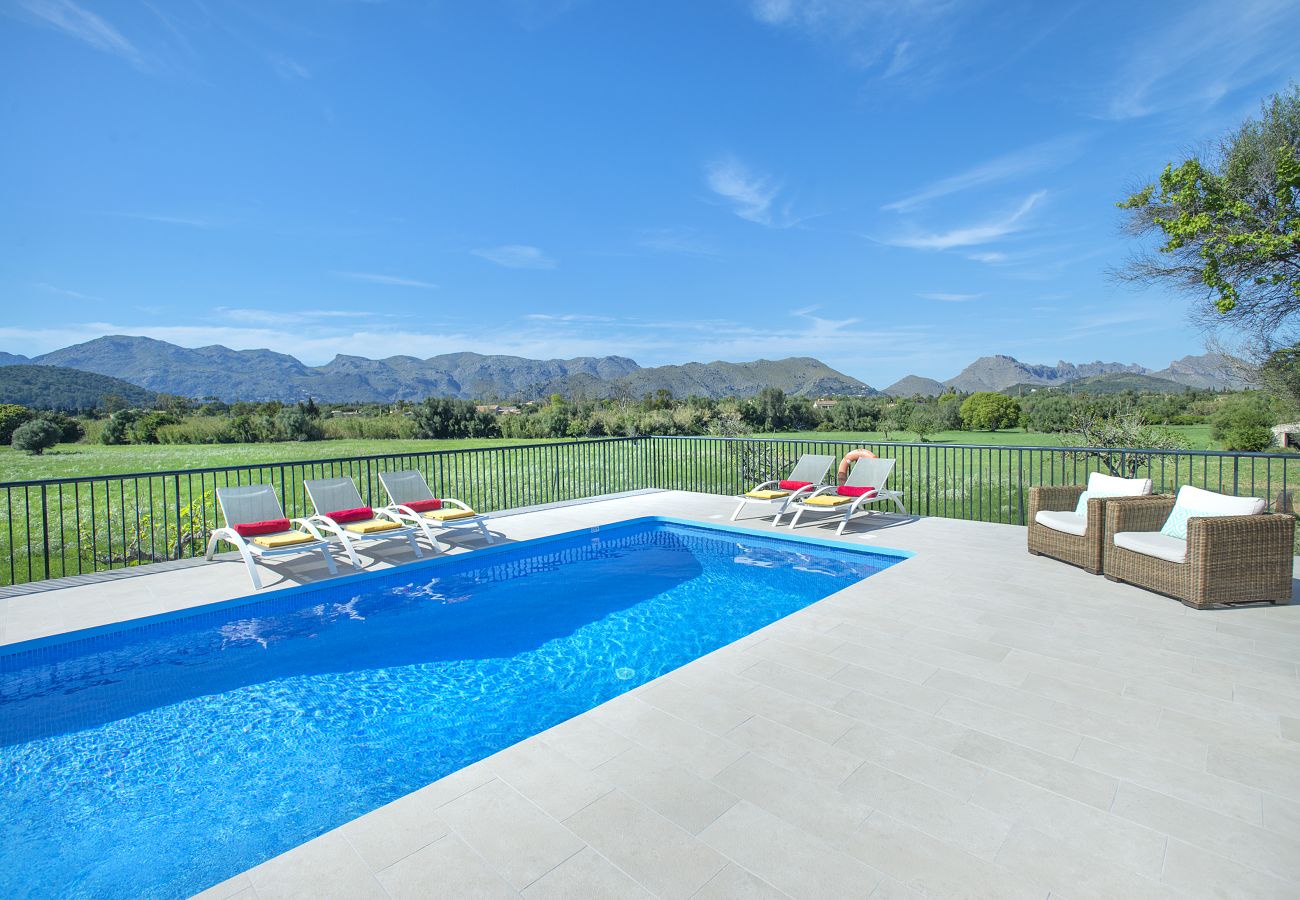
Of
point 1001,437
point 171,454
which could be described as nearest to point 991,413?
point 1001,437

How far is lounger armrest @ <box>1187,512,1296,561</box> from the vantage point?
3.98m

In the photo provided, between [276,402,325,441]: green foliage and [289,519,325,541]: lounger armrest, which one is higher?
[276,402,325,441]: green foliage

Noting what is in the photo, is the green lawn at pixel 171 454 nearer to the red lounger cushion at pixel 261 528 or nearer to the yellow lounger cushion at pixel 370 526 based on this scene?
the yellow lounger cushion at pixel 370 526

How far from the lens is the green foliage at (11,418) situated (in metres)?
20.9

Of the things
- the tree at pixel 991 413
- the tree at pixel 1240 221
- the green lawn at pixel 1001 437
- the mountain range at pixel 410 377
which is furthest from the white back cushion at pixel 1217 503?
the mountain range at pixel 410 377

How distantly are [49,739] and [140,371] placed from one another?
85.1m

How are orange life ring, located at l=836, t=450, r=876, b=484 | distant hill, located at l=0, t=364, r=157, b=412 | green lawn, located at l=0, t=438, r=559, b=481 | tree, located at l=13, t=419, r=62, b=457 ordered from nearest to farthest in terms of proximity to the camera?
orange life ring, located at l=836, t=450, r=876, b=484 → green lawn, located at l=0, t=438, r=559, b=481 → tree, located at l=13, t=419, r=62, b=457 → distant hill, located at l=0, t=364, r=157, b=412

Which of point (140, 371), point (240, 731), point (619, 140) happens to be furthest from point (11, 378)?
point (140, 371)

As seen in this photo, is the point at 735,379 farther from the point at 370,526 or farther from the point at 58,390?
the point at 370,526

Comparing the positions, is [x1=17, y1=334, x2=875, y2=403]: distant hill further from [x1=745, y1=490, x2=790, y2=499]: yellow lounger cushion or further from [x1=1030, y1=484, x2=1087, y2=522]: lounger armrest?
[x1=1030, y1=484, x2=1087, y2=522]: lounger armrest

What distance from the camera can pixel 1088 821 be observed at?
1.95m

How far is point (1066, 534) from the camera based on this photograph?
5.09 meters

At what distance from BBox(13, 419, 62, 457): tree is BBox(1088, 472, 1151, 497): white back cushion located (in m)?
30.1

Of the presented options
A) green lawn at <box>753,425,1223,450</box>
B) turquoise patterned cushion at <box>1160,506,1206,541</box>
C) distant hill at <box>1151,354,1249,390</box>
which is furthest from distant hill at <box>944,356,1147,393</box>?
turquoise patterned cushion at <box>1160,506,1206,541</box>
